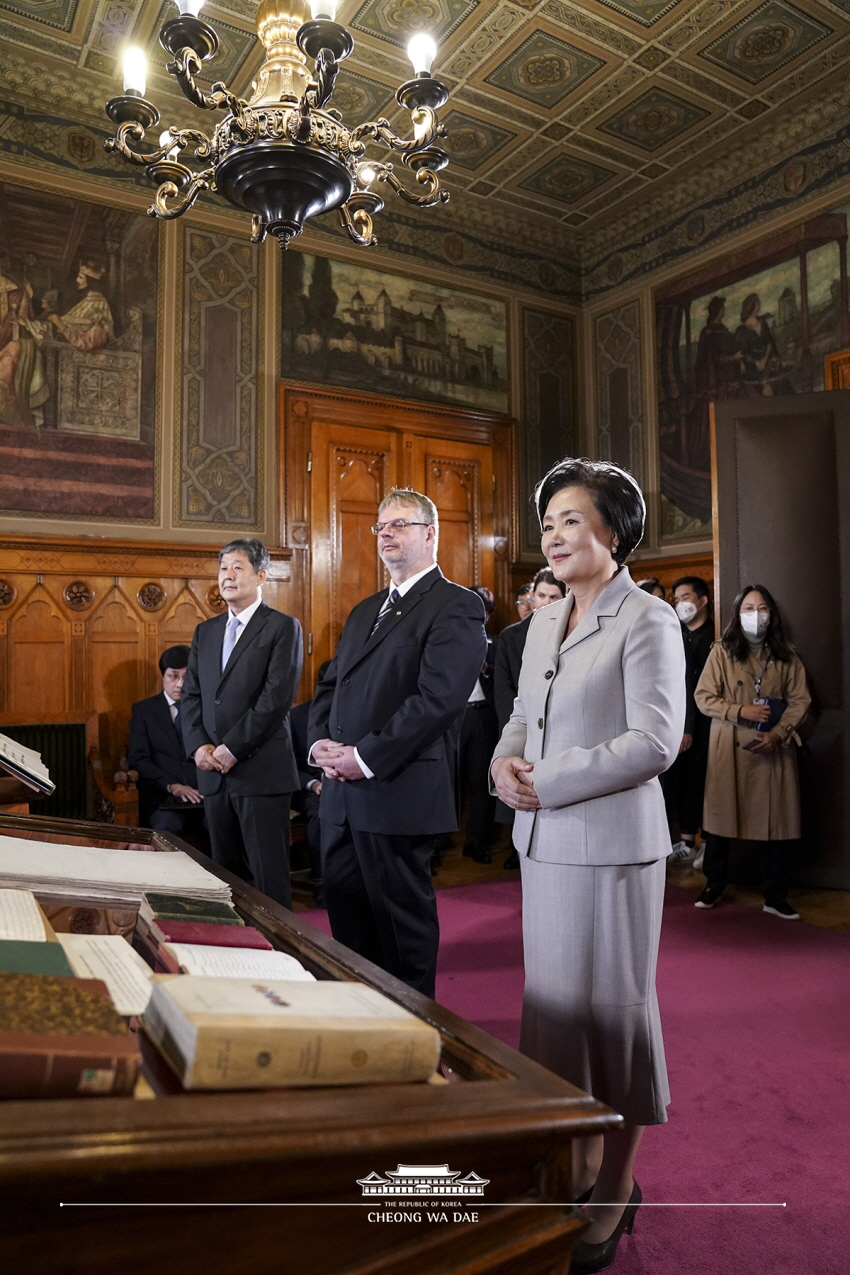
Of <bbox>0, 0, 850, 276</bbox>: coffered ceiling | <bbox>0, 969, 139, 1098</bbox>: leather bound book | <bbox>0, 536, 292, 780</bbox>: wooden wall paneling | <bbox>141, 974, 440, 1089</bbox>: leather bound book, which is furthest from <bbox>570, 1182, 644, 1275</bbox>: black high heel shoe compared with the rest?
<bbox>0, 0, 850, 276</bbox>: coffered ceiling

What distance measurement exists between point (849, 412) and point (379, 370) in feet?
12.8

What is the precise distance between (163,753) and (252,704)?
2.11 metres

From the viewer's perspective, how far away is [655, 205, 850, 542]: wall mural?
6.71 meters

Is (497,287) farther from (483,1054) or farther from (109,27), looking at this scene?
(483,1054)

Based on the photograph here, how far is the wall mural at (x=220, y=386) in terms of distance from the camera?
269 inches

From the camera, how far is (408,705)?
2.68 metres

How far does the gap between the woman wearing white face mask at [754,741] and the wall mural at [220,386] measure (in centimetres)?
381

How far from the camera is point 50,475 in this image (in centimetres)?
628

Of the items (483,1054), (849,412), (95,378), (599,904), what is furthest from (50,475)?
(483,1054)

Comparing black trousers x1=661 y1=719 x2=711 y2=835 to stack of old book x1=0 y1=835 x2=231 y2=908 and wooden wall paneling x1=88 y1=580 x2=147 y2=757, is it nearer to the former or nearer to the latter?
wooden wall paneling x1=88 y1=580 x2=147 y2=757

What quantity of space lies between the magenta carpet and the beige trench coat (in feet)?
1.57

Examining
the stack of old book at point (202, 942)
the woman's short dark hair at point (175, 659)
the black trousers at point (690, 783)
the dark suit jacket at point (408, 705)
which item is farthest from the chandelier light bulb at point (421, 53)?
the black trousers at point (690, 783)

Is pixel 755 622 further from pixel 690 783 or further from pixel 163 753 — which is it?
pixel 163 753

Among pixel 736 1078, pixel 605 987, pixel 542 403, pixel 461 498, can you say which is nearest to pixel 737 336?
pixel 542 403
